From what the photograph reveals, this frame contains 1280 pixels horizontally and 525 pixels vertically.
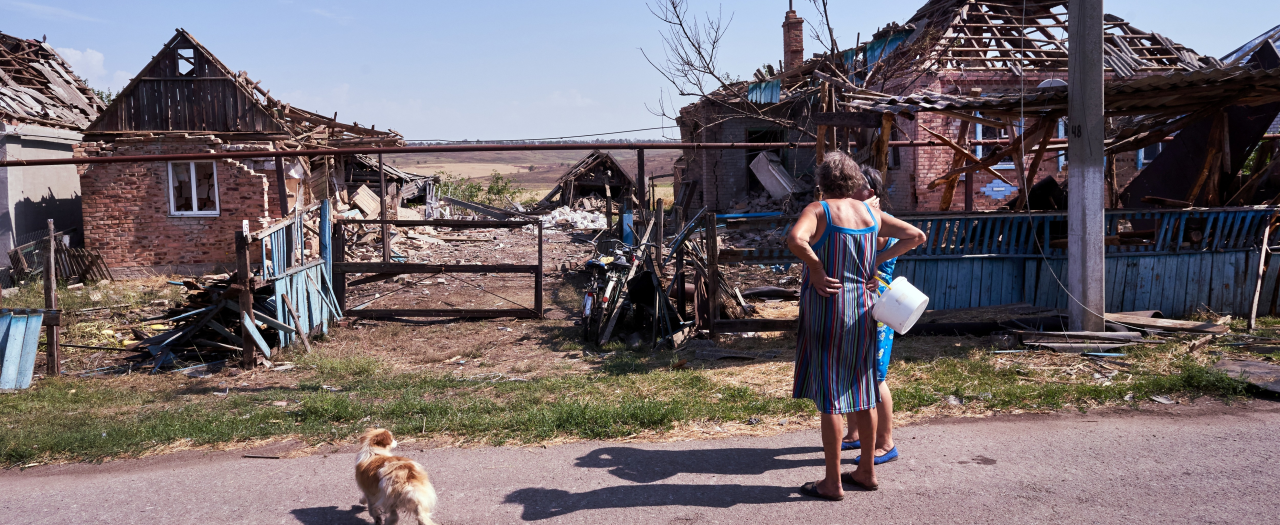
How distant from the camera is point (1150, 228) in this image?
29.6 ft

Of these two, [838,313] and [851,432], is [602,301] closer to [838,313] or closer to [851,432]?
[851,432]

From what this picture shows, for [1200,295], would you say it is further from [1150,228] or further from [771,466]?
[771,466]

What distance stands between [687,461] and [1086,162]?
16.1 ft

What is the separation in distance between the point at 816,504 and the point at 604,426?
1688 millimetres

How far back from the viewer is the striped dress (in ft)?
12.6

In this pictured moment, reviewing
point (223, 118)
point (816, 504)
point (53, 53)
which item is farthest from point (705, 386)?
point (53, 53)

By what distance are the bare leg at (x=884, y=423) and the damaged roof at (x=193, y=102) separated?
54.1 feet

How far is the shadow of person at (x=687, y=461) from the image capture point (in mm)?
4422

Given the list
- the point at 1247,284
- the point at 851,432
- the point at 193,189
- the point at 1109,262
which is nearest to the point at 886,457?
the point at 851,432

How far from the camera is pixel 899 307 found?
3.84 meters

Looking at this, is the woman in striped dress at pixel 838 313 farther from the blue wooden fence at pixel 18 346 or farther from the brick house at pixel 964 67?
the brick house at pixel 964 67

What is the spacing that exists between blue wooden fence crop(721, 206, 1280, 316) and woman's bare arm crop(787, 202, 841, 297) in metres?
4.26

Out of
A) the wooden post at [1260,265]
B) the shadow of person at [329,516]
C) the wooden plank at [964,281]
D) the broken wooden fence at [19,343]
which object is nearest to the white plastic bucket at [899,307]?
the shadow of person at [329,516]

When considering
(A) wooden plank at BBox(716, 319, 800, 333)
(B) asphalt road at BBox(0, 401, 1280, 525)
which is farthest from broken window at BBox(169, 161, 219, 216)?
(B) asphalt road at BBox(0, 401, 1280, 525)
